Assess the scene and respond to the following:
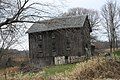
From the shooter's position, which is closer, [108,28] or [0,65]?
[0,65]

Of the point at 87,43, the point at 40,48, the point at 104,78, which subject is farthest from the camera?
the point at 40,48

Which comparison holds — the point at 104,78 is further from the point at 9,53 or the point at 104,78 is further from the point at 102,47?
the point at 102,47

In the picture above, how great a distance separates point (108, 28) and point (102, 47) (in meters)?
11.8

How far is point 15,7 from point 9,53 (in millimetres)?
7584

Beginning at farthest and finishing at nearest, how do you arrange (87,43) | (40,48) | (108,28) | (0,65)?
(108,28)
(40,48)
(87,43)
(0,65)

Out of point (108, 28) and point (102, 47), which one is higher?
point (108, 28)

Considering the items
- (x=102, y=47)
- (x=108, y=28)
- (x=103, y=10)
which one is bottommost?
(x=102, y=47)

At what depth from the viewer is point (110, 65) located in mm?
17672

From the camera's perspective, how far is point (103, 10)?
65812mm

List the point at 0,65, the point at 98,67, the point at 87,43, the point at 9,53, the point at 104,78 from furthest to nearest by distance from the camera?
the point at 87,43
the point at 0,65
the point at 9,53
the point at 98,67
the point at 104,78

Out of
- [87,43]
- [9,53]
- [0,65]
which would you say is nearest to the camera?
[9,53]

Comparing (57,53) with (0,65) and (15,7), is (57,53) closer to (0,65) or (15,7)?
(0,65)

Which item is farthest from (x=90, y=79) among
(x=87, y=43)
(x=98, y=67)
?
(x=87, y=43)

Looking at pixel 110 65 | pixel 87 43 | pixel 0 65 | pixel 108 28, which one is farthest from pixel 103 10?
pixel 110 65
